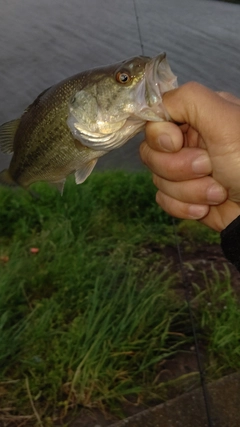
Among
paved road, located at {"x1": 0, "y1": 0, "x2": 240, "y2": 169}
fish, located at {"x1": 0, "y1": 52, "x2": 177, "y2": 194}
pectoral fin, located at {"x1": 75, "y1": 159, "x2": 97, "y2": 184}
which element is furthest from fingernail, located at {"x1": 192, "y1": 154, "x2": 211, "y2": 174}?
paved road, located at {"x1": 0, "y1": 0, "x2": 240, "y2": 169}

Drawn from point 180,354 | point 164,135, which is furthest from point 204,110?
point 180,354

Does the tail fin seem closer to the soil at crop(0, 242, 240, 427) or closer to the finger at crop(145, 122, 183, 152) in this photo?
the finger at crop(145, 122, 183, 152)

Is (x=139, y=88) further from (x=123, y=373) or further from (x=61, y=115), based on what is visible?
(x=123, y=373)

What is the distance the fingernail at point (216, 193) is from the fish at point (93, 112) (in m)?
0.26

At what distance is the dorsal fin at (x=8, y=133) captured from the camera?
5.70ft

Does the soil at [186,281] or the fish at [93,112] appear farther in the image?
the soil at [186,281]

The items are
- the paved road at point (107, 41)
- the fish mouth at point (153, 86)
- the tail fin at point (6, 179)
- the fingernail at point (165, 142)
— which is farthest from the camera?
the paved road at point (107, 41)

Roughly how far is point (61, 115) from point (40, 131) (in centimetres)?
10

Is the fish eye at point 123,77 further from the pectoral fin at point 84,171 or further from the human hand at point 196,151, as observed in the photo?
the pectoral fin at point 84,171

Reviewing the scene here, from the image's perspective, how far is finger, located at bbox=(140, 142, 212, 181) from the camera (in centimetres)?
157

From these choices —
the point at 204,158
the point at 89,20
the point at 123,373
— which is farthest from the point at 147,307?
the point at 89,20

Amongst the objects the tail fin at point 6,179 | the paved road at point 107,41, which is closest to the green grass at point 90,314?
the tail fin at point 6,179

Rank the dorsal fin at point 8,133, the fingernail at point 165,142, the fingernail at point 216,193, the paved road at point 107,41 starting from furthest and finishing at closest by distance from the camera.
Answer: the paved road at point 107,41
the dorsal fin at point 8,133
the fingernail at point 216,193
the fingernail at point 165,142

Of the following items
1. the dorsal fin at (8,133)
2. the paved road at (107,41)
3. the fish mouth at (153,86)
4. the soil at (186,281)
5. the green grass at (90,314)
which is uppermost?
the fish mouth at (153,86)
